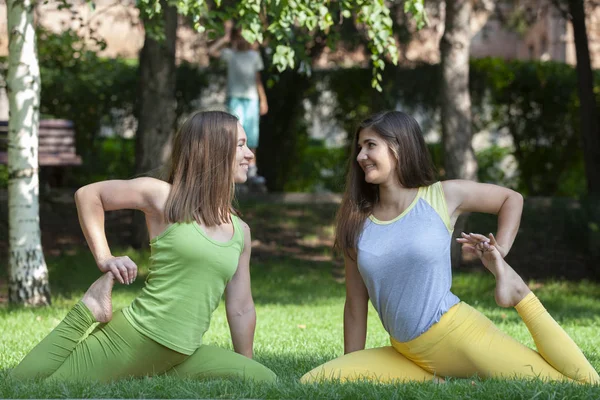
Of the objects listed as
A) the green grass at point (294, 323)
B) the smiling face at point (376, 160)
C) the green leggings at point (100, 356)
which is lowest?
the green grass at point (294, 323)

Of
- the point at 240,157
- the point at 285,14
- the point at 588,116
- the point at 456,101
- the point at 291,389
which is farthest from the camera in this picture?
the point at 588,116

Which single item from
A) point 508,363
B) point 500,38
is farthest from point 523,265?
point 500,38

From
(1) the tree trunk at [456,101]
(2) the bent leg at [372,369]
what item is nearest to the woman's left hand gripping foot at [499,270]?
(2) the bent leg at [372,369]

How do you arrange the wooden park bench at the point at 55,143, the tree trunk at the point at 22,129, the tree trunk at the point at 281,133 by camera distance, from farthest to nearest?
the tree trunk at the point at 281,133 → the wooden park bench at the point at 55,143 → the tree trunk at the point at 22,129

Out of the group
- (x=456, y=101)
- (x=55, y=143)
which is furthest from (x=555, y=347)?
(x=55, y=143)

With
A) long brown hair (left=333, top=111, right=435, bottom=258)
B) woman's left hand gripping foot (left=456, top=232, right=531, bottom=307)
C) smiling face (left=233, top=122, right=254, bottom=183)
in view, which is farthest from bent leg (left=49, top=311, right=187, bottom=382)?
woman's left hand gripping foot (left=456, top=232, right=531, bottom=307)

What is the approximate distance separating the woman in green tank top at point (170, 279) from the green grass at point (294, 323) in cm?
14

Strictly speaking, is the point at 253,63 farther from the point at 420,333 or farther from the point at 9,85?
the point at 420,333

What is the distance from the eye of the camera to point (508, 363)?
4.26 metres

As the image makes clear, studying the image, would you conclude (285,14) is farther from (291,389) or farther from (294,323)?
(291,389)

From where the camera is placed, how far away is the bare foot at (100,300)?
4.09m

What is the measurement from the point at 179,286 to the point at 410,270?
1031 millimetres

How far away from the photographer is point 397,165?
14.5 feet

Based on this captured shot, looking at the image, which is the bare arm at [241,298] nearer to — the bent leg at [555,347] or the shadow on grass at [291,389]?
the shadow on grass at [291,389]
